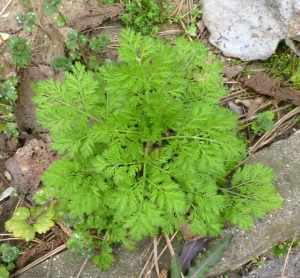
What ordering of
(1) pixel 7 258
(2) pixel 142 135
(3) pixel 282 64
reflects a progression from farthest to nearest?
(3) pixel 282 64 < (1) pixel 7 258 < (2) pixel 142 135

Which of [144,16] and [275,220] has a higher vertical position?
[144,16]

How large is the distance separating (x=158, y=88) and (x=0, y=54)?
2010 millimetres

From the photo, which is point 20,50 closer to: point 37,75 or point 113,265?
point 37,75

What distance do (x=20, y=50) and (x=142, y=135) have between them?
1594mm

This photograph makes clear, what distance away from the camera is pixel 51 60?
3.36m

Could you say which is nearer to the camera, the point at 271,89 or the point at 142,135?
the point at 142,135

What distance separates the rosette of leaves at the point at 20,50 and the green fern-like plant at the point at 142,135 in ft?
2.62

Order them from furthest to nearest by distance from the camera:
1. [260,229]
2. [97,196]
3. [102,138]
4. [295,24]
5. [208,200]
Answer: [295,24] < [260,229] < [208,200] < [97,196] < [102,138]

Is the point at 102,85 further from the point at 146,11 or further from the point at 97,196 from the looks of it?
the point at 146,11

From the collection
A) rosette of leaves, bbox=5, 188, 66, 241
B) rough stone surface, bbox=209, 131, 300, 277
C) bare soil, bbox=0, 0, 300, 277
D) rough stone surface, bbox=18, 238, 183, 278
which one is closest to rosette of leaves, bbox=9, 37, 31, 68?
bare soil, bbox=0, 0, 300, 277

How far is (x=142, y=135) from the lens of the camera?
2.17m

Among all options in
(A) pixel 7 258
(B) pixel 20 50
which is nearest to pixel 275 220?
(A) pixel 7 258

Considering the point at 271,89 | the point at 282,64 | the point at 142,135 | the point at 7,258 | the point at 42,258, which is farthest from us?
the point at 282,64

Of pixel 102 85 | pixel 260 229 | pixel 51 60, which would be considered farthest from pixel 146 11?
pixel 260 229
